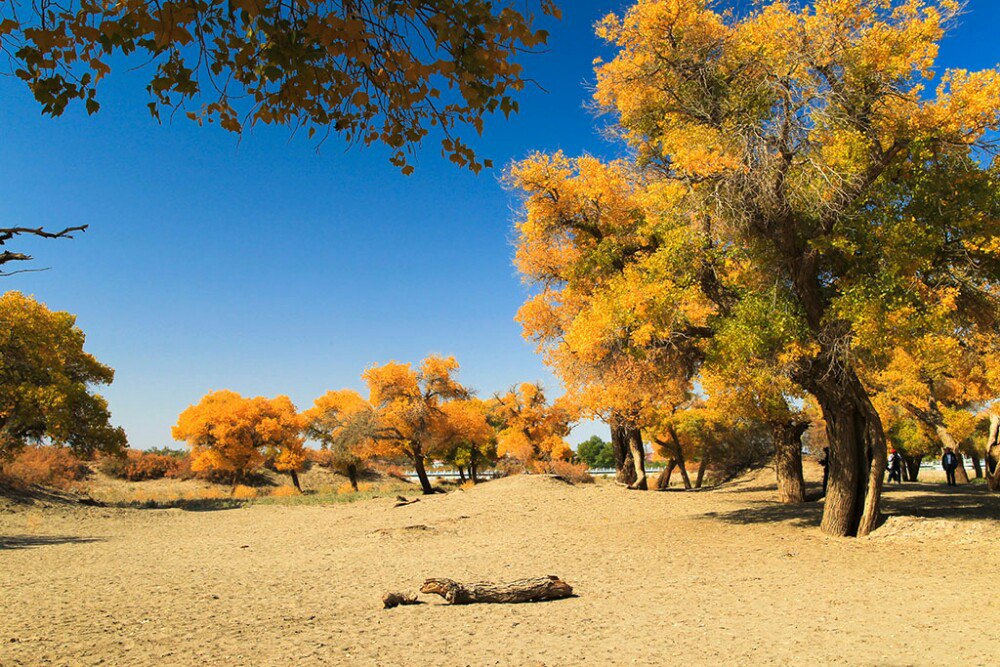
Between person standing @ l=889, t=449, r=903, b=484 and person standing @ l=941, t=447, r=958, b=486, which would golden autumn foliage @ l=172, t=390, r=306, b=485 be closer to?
person standing @ l=889, t=449, r=903, b=484

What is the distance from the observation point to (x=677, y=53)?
33.0 ft

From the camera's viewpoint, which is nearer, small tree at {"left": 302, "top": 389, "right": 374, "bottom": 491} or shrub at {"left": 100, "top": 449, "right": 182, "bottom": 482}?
small tree at {"left": 302, "top": 389, "right": 374, "bottom": 491}

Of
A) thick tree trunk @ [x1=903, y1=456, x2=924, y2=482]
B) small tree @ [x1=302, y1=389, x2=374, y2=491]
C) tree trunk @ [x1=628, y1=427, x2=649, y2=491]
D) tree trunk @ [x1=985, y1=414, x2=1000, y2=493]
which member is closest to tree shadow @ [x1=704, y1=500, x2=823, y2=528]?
tree trunk @ [x1=628, y1=427, x2=649, y2=491]

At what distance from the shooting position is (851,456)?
10.3m

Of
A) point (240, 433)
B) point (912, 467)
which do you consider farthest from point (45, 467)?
point (912, 467)

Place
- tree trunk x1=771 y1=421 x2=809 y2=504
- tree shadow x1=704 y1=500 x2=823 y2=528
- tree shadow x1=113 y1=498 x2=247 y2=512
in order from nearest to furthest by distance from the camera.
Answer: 1. tree shadow x1=704 y1=500 x2=823 y2=528
2. tree trunk x1=771 y1=421 x2=809 y2=504
3. tree shadow x1=113 y1=498 x2=247 y2=512

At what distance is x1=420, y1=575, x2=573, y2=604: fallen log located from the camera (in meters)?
6.53

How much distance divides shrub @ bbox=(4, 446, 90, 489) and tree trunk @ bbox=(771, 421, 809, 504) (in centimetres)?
2790

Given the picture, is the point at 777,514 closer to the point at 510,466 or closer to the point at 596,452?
the point at 510,466

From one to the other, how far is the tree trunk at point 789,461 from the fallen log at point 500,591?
11669 mm

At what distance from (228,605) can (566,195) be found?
9187 mm

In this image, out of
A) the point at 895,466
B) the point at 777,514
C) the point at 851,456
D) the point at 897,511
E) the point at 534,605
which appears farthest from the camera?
the point at 895,466

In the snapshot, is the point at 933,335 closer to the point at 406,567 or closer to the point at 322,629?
the point at 406,567

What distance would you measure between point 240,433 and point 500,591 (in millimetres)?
31697
